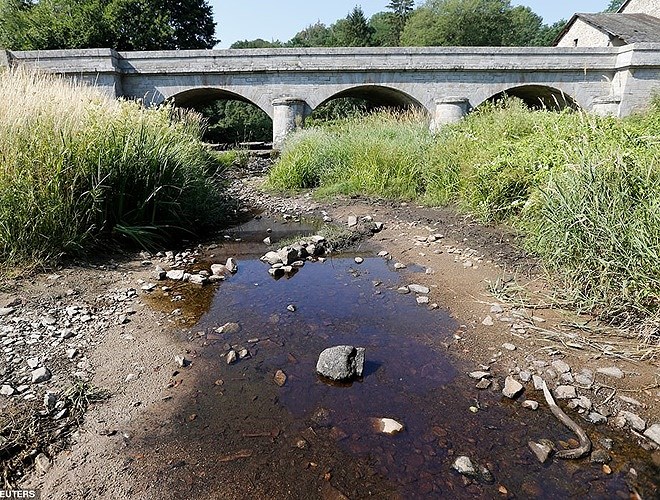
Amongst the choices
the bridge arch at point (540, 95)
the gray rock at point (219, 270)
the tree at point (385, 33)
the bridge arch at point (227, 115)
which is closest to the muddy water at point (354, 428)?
the gray rock at point (219, 270)

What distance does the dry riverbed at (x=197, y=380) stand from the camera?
2.06m

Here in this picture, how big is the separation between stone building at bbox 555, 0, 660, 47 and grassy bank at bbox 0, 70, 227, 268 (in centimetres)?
2059

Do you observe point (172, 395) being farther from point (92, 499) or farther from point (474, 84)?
point (474, 84)

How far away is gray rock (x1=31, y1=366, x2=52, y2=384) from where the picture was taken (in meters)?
Result: 2.62

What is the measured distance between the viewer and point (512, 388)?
104 inches

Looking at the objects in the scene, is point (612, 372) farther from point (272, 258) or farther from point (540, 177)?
point (272, 258)

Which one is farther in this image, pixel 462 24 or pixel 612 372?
pixel 462 24

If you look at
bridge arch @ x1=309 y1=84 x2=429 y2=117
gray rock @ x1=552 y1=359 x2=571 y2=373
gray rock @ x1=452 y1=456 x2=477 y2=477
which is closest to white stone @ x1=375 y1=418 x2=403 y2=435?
gray rock @ x1=452 y1=456 x2=477 y2=477

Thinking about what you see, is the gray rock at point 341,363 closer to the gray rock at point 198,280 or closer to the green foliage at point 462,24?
the gray rock at point 198,280

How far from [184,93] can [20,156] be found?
1248 cm

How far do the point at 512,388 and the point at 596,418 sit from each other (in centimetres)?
44

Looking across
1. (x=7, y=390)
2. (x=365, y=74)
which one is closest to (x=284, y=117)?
(x=365, y=74)

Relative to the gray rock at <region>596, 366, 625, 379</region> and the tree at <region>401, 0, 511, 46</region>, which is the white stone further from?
the tree at <region>401, 0, 511, 46</region>

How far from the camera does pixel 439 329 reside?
342 centimetres
